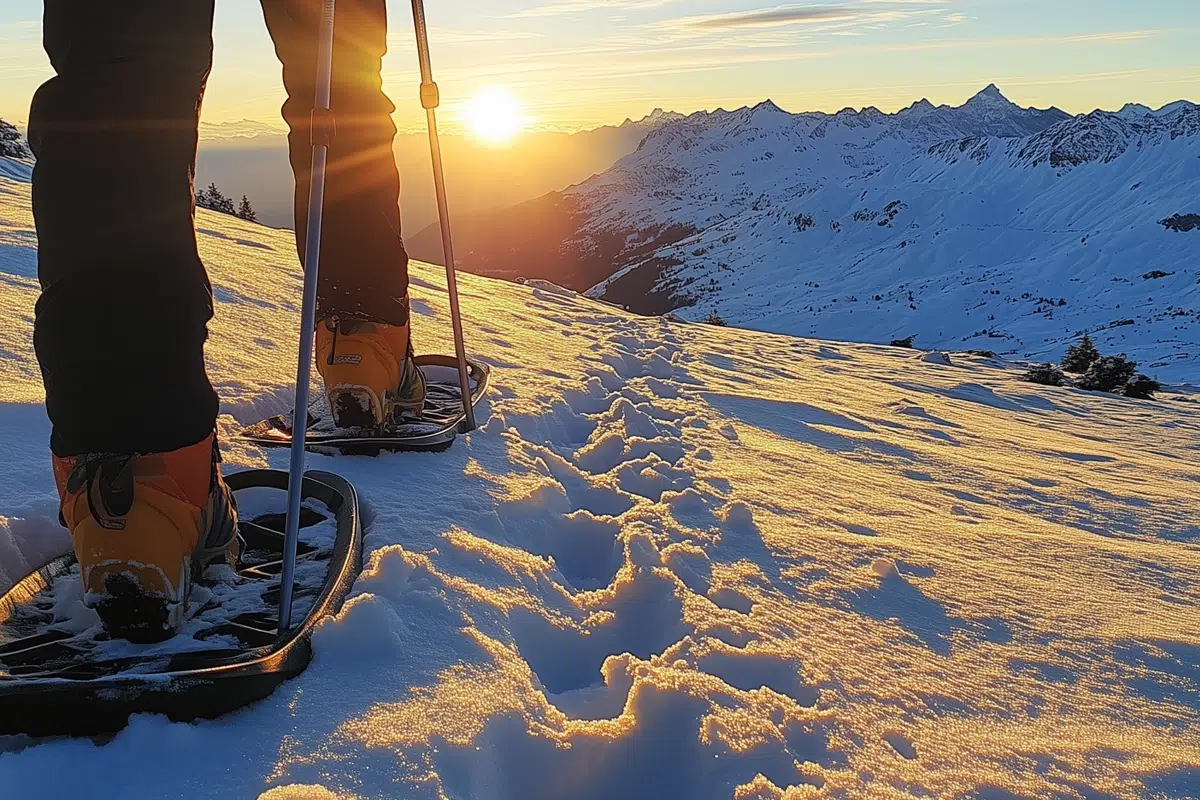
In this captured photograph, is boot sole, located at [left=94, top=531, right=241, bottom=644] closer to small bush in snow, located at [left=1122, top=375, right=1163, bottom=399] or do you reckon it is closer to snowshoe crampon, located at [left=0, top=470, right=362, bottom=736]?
snowshoe crampon, located at [left=0, top=470, right=362, bottom=736]

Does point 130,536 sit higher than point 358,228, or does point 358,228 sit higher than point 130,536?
point 358,228

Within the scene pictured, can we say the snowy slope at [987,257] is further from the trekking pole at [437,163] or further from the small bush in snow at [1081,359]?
the trekking pole at [437,163]

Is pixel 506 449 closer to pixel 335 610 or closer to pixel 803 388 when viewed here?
pixel 335 610

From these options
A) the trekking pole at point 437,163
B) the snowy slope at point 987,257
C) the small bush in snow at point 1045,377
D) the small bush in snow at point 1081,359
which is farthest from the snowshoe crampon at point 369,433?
the snowy slope at point 987,257

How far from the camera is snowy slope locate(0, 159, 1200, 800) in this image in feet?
4.21

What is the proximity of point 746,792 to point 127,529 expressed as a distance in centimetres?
121

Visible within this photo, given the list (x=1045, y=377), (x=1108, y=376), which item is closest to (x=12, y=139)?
(x=1045, y=377)

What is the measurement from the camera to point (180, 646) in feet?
4.55

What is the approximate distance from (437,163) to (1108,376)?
1085 cm

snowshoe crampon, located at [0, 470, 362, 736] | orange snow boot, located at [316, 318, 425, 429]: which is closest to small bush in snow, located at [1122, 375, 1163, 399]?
orange snow boot, located at [316, 318, 425, 429]

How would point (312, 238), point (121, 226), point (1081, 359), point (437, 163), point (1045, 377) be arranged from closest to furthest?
point (121, 226), point (312, 238), point (437, 163), point (1045, 377), point (1081, 359)

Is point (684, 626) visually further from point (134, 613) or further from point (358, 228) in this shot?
point (358, 228)

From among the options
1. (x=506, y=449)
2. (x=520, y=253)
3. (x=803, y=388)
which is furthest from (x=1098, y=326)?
(x=520, y=253)

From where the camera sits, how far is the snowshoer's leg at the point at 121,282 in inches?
51.2
